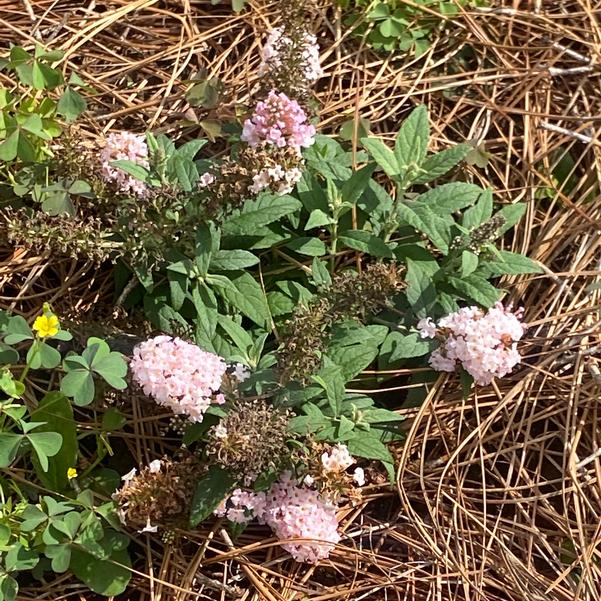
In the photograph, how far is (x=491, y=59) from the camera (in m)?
3.45

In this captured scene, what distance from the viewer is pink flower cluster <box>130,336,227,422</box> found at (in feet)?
7.28

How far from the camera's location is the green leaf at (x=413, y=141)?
2.77 m

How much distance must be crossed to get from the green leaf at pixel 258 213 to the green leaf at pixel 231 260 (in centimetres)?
7

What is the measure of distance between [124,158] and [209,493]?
1.18 metres

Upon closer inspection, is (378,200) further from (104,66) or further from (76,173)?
(104,66)

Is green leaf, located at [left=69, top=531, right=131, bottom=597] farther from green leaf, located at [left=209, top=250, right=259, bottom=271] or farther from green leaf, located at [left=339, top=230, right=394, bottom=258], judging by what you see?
green leaf, located at [left=339, top=230, right=394, bottom=258]

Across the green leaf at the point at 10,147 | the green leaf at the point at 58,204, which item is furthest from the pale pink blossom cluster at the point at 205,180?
the green leaf at the point at 10,147

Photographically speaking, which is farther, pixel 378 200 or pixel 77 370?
pixel 378 200

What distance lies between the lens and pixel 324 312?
223 cm

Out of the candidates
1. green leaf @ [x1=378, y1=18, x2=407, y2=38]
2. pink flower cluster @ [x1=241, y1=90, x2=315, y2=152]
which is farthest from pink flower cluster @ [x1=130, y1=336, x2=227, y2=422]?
green leaf @ [x1=378, y1=18, x2=407, y2=38]

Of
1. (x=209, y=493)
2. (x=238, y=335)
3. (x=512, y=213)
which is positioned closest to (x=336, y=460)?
(x=209, y=493)

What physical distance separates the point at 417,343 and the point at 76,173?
135cm

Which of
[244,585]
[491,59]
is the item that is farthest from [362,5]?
[244,585]

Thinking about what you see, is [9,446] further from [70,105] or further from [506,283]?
[506,283]
